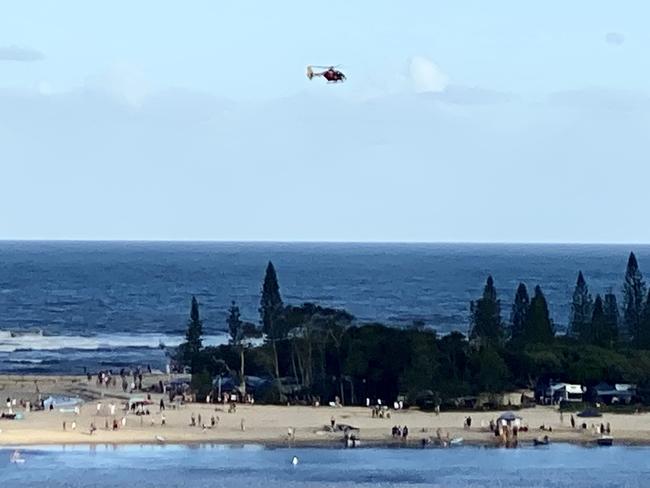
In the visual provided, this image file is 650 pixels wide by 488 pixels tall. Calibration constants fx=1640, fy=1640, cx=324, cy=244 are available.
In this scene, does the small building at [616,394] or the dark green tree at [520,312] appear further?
the dark green tree at [520,312]

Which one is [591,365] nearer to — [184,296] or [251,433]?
[251,433]

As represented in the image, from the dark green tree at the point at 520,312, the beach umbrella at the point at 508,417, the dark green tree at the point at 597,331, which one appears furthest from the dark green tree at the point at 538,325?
the beach umbrella at the point at 508,417

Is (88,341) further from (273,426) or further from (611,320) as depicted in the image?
(273,426)

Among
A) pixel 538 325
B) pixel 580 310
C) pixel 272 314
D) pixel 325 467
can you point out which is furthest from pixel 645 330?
pixel 325 467

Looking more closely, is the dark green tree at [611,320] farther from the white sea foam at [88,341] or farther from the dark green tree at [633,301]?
the white sea foam at [88,341]

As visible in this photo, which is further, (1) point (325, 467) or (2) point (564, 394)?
(2) point (564, 394)

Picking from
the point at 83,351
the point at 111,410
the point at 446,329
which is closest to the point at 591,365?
the point at 111,410

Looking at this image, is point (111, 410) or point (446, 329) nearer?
point (111, 410)
